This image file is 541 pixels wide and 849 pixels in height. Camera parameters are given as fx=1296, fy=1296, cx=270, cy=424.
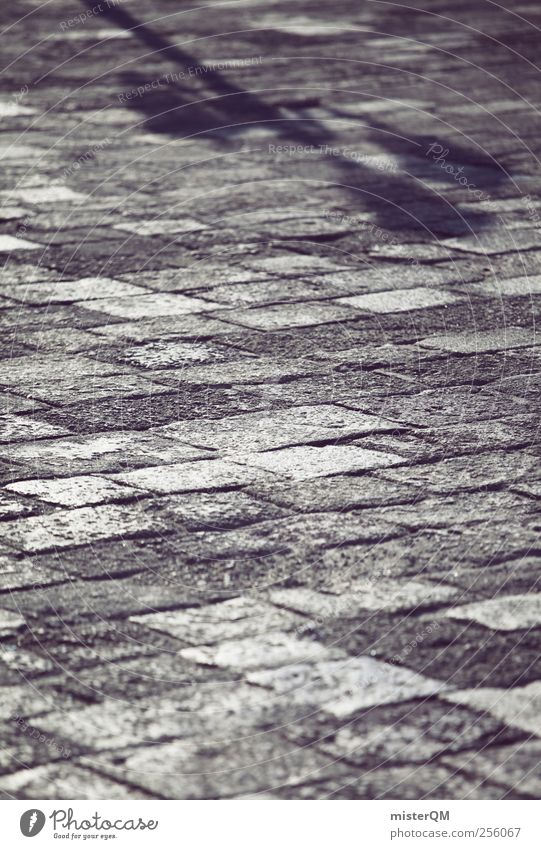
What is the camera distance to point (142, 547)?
2.89 meters

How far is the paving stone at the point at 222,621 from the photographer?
8.32 feet

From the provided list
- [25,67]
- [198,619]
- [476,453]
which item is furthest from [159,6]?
[198,619]

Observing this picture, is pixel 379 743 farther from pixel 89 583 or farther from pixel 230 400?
pixel 230 400

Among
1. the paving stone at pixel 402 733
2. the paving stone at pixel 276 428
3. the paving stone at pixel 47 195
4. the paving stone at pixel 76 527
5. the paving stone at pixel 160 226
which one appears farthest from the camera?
the paving stone at pixel 47 195

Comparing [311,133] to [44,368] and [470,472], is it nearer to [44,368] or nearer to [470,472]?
[44,368]

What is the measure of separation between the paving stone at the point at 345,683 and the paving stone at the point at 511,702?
2.3 inches

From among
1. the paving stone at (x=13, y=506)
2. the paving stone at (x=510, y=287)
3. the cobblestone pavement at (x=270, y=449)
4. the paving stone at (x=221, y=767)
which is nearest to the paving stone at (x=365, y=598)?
the cobblestone pavement at (x=270, y=449)

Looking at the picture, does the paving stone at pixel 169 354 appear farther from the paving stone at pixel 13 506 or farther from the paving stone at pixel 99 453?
the paving stone at pixel 13 506

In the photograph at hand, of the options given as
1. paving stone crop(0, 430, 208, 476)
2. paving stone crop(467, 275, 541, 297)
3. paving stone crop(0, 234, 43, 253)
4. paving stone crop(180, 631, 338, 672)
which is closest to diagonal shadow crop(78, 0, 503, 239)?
paving stone crop(467, 275, 541, 297)

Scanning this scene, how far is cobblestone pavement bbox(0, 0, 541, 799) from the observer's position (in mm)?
2244

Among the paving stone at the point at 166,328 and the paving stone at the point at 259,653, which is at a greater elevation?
the paving stone at the point at 166,328

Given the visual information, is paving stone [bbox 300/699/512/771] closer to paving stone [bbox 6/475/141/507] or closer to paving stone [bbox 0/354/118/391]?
paving stone [bbox 6/475/141/507]
